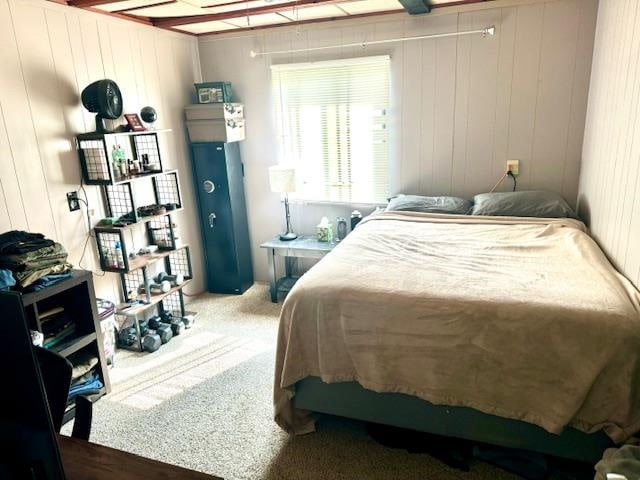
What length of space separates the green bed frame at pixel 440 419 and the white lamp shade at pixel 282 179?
2.00 m

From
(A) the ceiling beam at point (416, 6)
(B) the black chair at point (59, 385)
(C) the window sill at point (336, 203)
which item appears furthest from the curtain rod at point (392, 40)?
(B) the black chair at point (59, 385)

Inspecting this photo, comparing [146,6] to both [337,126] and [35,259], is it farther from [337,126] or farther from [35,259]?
[35,259]

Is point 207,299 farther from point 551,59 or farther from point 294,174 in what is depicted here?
point 551,59

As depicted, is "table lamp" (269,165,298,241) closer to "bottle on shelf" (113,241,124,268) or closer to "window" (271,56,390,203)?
"window" (271,56,390,203)

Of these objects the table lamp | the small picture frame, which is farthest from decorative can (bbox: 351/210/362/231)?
the small picture frame

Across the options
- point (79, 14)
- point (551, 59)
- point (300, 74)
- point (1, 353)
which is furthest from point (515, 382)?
point (79, 14)

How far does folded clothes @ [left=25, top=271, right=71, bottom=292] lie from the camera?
2.27 meters

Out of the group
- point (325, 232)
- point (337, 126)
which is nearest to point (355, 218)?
point (325, 232)

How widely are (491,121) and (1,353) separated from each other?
11.3ft

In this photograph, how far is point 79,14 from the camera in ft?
9.53

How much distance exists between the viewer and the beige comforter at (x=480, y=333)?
1678 millimetres

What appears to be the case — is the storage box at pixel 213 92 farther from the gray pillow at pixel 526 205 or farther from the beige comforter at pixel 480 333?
the gray pillow at pixel 526 205

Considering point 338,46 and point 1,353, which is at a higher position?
point 338,46

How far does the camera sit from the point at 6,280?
2.11 meters
